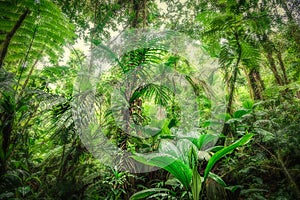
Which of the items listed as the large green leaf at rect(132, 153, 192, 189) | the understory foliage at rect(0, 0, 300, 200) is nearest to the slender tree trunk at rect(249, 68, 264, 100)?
the understory foliage at rect(0, 0, 300, 200)

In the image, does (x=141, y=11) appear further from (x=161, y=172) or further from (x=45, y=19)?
(x=161, y=172)

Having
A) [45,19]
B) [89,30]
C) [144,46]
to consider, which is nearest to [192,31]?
[89,30]

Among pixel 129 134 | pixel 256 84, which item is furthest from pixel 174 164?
pixel 256 84

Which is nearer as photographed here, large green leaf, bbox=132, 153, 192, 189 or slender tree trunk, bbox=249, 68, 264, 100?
large green leaf, bbox=132, 153, 192, 189

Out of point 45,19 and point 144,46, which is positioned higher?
point 45,19

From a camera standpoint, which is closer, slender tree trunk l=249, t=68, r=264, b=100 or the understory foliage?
the understory foliage

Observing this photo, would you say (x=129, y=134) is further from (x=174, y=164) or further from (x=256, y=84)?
(x=256, y=84)

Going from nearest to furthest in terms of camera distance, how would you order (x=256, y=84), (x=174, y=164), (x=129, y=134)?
(x=174, y=164)
(x=129, y=134)
(x=256, y=84)

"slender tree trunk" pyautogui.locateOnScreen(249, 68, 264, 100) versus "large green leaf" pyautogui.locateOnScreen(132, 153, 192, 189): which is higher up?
"slender tree trunk" pyautogui.locateOnScreen(249, 68, 264, 100)

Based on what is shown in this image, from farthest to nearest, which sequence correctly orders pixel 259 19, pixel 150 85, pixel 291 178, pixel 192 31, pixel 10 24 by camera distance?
pixel 192 31 → pixel 259 19 → pixel 150 85 → pixel 10 24 → pixel 291 178

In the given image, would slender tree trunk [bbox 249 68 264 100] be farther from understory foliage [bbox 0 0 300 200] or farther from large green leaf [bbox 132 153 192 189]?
large green leaf [bbox 132 153 192 189]

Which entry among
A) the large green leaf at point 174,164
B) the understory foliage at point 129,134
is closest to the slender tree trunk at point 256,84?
the understory foliage at point 129,134

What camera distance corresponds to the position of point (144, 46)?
244 centimetres

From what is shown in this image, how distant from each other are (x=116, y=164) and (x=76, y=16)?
10.0 feet
